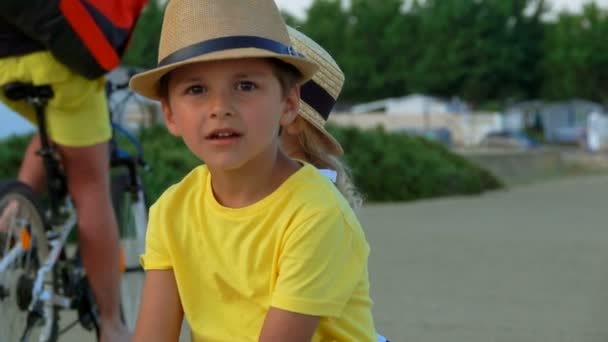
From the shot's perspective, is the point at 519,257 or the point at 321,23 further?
the point at 321,23

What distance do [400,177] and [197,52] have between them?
10.5 metres

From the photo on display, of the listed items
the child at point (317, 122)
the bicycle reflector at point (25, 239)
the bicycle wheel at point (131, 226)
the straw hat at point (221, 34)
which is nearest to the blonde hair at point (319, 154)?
the child at point (317, 122)

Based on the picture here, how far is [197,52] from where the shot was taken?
2074 mm

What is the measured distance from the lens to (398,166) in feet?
41.2

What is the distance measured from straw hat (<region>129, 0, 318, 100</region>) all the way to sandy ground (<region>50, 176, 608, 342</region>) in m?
2.72

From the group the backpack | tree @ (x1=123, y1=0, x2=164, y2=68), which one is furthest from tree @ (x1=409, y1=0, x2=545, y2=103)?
the backpack

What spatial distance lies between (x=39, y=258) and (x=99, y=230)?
0.73ft

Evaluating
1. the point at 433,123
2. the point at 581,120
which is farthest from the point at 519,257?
the point at 581,120

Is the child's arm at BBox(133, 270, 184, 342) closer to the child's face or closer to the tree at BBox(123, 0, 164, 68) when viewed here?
the child's face

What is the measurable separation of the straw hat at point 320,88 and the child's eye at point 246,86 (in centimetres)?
84

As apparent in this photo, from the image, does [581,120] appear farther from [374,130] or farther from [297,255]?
[297,255]

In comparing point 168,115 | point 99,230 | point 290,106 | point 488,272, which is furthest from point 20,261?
point 488,272

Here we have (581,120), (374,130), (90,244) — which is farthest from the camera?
(581,120)

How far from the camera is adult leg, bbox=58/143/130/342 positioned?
386 cm
